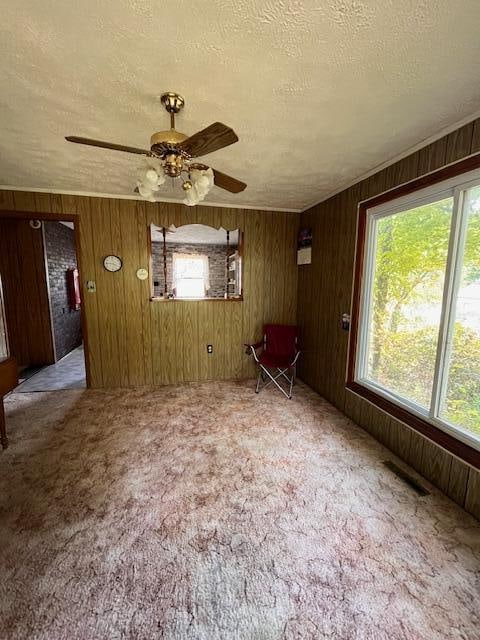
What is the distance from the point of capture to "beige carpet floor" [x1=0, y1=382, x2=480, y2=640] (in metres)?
1.12

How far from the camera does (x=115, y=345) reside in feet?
11.5

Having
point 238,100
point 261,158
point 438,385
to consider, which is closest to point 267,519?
point 438,385

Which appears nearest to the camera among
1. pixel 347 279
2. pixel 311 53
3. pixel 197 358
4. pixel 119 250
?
pixel 311 53

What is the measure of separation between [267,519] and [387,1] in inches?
96.7

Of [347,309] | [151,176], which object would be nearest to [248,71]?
[151,176]

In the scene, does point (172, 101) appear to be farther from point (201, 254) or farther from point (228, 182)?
point (201, 254)

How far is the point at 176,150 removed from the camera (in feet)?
4.48

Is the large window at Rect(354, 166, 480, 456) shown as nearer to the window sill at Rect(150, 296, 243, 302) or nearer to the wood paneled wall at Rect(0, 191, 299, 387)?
the wood paneled wall at Rect(0, 191, 299, 387)

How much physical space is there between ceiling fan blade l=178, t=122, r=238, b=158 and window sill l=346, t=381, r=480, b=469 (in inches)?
89.5

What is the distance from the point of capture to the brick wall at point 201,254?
7461mm

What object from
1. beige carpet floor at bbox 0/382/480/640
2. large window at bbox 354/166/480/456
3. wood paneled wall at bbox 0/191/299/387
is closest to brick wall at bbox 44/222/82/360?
wood paneled wall at bbox 0/191/299/387

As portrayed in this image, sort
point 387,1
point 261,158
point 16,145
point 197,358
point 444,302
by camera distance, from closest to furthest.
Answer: point 387,1 → point 444,302 → point 16,145 → point 261,158 → point 197,358

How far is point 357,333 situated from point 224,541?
2097 millimetres

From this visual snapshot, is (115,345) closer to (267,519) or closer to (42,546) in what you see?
(42,546)
